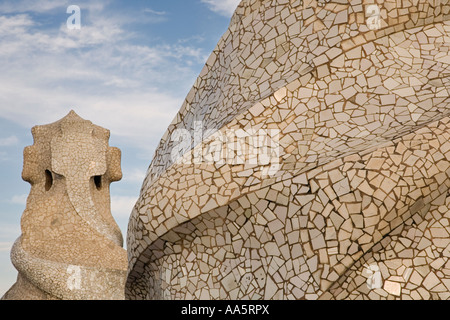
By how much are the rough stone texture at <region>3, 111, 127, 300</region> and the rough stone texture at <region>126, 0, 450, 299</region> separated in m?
5.84

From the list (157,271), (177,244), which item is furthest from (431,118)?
(157,271)

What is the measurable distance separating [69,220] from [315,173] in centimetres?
882

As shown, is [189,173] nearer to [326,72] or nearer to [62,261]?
[326,72]

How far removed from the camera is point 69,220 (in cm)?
1184

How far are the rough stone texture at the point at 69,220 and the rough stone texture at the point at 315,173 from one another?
19.2ft

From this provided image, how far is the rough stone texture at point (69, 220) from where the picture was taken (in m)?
10.9

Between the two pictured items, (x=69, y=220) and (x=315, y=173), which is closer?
(x=315, y=173)

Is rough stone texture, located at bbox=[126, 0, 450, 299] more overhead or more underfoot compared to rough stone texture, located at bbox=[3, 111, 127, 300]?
more underfoot

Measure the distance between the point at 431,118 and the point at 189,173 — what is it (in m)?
1.83

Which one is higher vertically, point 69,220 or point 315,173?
point 69,220

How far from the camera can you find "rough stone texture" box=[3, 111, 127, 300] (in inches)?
431

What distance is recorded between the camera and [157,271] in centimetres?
493

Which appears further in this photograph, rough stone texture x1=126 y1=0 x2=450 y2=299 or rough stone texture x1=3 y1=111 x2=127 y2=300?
rough stone texture x1=3 y1=111 x2=127 y2=300

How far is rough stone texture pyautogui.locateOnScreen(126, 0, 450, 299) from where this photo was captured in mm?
3820
